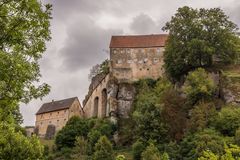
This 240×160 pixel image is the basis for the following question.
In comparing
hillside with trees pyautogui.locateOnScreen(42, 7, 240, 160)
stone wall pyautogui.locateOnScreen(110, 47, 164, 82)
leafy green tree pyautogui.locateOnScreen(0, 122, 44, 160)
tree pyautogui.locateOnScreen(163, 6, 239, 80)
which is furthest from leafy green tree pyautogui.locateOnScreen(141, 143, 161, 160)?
stone wall pyautogui.locateOnScreen(110, 47, 164, 82)

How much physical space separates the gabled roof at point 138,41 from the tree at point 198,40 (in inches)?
611

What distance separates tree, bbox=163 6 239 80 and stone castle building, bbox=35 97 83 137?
82.7 ft

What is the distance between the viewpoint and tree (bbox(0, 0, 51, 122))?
41.8ft

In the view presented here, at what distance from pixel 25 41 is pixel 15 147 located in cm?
1054

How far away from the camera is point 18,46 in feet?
43.3

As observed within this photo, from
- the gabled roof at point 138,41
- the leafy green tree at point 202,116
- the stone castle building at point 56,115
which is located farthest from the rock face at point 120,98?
the leafy green tree at point 202,116

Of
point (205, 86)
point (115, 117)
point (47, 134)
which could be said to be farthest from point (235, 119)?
point (47, 134)

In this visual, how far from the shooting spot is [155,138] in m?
56.7

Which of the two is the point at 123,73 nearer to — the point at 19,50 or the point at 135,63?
the point at 135,63

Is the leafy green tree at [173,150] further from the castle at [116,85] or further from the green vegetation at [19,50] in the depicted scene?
the green vegetation at [19,50]

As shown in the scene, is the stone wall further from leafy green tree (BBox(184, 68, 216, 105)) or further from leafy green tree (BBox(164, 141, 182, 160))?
leafy green tree (BBox(164, 141, 182, 160))

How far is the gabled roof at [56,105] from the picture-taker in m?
87.9

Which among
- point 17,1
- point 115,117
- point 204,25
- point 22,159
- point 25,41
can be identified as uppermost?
point 204,25

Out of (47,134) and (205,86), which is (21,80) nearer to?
(205,86)
